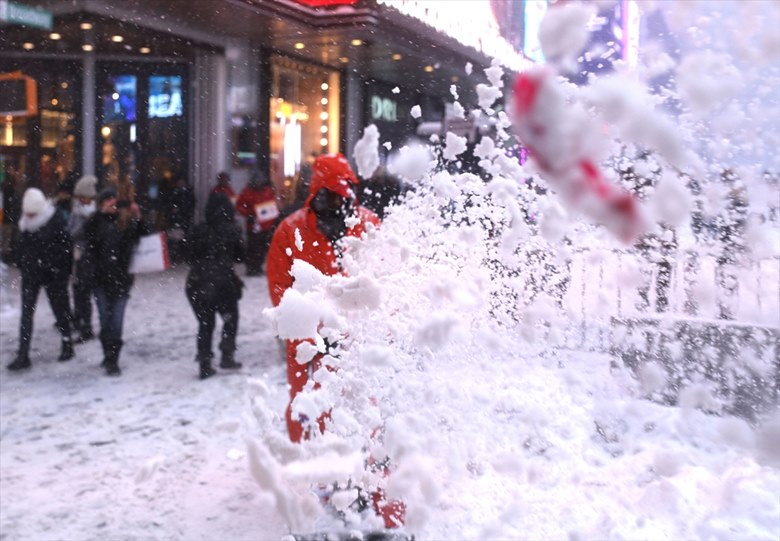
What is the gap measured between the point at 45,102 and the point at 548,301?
11.6 m

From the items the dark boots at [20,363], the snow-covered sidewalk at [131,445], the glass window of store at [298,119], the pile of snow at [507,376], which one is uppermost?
the glass window of store at [298,119]

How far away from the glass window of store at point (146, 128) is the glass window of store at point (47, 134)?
1.34 ft

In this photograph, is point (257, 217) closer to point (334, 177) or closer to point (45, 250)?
point (45, 250)

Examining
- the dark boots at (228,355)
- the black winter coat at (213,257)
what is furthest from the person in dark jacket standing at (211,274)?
the dark boots at (228,355)

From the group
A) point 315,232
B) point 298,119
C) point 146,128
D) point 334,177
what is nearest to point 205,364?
point 315,232

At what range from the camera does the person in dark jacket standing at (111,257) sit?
5.98m

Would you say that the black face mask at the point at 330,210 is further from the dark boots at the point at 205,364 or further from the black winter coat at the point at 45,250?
the black winter coat at the point at 45,250

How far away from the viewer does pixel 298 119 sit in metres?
14.7

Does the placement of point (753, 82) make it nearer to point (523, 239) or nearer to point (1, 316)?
point (523, 239)

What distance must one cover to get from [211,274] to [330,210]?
284 cm

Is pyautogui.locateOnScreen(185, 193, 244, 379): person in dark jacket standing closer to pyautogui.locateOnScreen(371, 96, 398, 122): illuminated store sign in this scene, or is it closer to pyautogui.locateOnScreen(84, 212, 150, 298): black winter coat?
pyautogui.locateOnScreen(84, 212, 150, 298): black winter coat

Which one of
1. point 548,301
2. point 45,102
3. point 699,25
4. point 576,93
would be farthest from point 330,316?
point 45,102

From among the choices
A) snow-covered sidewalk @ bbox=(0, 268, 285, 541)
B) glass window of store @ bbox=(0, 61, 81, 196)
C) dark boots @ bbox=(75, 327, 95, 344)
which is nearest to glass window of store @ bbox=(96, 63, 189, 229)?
glass window of store @ bbox=(0, 61, 81, 196)

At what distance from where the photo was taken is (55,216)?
616cm
